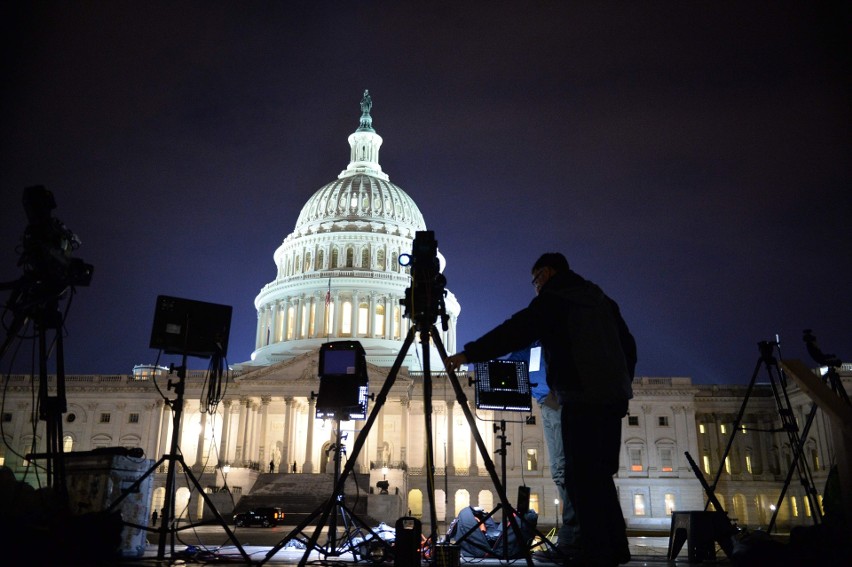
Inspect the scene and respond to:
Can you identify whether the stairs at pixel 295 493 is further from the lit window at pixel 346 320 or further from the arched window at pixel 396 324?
the arched window at pixel 396 324

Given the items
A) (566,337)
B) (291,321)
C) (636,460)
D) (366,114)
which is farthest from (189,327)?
(366,114)

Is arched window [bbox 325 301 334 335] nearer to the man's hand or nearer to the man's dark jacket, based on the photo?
the man's hand

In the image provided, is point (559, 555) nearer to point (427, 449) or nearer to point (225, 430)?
point (427, 449)

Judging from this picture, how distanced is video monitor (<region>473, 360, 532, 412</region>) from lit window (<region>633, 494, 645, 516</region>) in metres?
56.1

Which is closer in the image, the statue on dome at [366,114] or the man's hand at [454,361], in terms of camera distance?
the man's hand at [454,361]

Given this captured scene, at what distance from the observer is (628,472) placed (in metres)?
62.0

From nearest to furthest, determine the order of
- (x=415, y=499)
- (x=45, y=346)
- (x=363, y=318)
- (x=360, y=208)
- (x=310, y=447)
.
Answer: (x=45, y=346) < (x=310, y=447) < (x=415, y=499) < (x=363, y=318) < (x=360, y=208)

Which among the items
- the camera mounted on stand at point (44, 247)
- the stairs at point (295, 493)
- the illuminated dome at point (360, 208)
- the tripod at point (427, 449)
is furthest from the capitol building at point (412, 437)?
the tripod at point (427, 449)

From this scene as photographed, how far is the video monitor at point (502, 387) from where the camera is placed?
10.2 metres

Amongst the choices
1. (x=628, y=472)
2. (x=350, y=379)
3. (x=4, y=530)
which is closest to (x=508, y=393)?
(x=350, y=379)

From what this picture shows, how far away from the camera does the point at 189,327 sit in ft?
31.8

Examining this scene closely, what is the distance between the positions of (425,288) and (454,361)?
42.2 inches

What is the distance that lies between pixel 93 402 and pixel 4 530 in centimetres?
6424

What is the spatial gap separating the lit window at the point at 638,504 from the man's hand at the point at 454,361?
59713 millimetres
